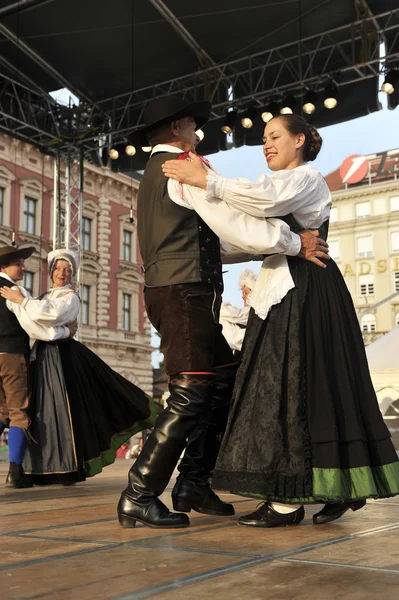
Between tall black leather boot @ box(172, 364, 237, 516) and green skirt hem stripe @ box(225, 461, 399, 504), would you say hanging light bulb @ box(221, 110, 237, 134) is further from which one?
green skirt hem stripe @ box(225, 461, 399, 504)

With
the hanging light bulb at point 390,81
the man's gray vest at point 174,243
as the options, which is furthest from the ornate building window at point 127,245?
the man's gray vest at point 174,243

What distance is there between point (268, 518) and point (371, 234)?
57946 mm

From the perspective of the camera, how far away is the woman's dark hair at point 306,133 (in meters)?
2.89

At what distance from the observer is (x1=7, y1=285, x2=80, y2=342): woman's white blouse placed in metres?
4.79

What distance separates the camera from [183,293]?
260 cm

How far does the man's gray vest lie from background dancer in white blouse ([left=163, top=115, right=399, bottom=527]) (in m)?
0.10

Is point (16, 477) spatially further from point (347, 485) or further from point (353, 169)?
point (353, 169)

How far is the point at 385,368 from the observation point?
8922 millimetres

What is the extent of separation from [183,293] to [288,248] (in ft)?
1.34

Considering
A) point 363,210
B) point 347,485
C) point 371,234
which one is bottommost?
point 347,485

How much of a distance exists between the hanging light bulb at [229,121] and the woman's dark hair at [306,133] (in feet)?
32.3

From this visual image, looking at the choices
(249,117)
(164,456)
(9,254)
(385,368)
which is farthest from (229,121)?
(164,456)

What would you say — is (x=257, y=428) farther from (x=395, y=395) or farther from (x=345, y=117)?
(x=345, y=117)

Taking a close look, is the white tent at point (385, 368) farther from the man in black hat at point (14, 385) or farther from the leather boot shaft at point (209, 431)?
the leather boot shaft at point (209, 431)
